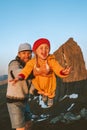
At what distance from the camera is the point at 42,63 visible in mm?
7508

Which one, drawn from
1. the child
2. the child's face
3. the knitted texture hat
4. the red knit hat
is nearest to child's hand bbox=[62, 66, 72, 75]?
the child

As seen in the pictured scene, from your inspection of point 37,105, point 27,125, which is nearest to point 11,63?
point 27,125

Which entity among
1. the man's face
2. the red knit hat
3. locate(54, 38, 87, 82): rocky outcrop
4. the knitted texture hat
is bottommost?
locate(54, 38, 87, 82): rocky outcrop

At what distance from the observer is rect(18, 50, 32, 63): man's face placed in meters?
7.96

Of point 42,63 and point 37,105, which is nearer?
point 42,63

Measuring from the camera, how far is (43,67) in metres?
7.47

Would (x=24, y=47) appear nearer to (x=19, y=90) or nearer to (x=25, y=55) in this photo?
(x=25, y=55)

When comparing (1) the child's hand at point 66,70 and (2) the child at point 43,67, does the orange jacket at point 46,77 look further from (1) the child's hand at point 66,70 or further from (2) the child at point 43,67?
(1) the child's hand at point 66,70

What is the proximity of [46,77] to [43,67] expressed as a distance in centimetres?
20

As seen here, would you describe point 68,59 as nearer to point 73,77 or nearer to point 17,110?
point 73,77

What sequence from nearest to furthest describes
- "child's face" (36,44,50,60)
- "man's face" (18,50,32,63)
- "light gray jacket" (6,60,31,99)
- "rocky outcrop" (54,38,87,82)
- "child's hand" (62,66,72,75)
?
"child's hand" (62,66,72,75), "child's face" (36,44,50,60), "light gray jacket" (6,60,31,99), "man's face" (18,50,32,63), "rocky outcrop" (54,38,87,82)

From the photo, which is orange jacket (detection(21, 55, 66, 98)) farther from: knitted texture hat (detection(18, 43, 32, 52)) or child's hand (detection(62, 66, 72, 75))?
knitted texture hat (detection(18, 43, 32, 52))

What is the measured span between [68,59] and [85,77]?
12.6 ft

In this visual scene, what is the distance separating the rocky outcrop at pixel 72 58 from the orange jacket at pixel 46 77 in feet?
157
